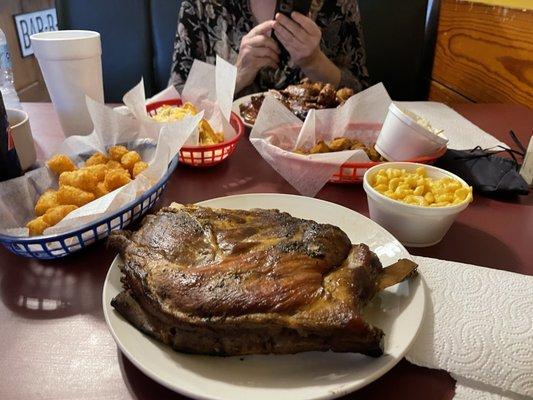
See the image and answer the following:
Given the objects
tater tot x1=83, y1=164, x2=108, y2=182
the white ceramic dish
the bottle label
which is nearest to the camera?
the white ceramic dish

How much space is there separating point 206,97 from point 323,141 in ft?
1.56

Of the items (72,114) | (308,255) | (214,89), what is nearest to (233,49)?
(214,89)

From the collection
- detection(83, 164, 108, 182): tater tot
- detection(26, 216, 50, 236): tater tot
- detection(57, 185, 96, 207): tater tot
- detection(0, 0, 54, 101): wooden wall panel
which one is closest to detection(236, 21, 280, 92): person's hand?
detection(83, 164, 108, 182): tater tot

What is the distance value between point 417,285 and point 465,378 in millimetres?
159

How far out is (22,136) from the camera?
3.79 feet

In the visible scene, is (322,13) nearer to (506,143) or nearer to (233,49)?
(233,49)

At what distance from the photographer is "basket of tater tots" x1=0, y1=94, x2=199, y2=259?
0.84 metres

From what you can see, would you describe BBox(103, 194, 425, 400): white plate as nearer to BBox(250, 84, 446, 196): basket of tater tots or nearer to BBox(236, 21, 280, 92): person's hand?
BBox(250, 84, 446, 196): basket of tater tots

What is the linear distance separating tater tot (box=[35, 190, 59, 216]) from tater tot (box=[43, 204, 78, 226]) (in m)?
0.03

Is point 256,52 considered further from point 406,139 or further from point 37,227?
point 37,227

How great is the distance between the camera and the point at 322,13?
2246 mm

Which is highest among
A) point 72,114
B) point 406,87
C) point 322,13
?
point 322,13

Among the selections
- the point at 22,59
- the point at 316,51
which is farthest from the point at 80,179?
the point at 22,59

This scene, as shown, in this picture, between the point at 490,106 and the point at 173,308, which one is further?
the point at 490,106
